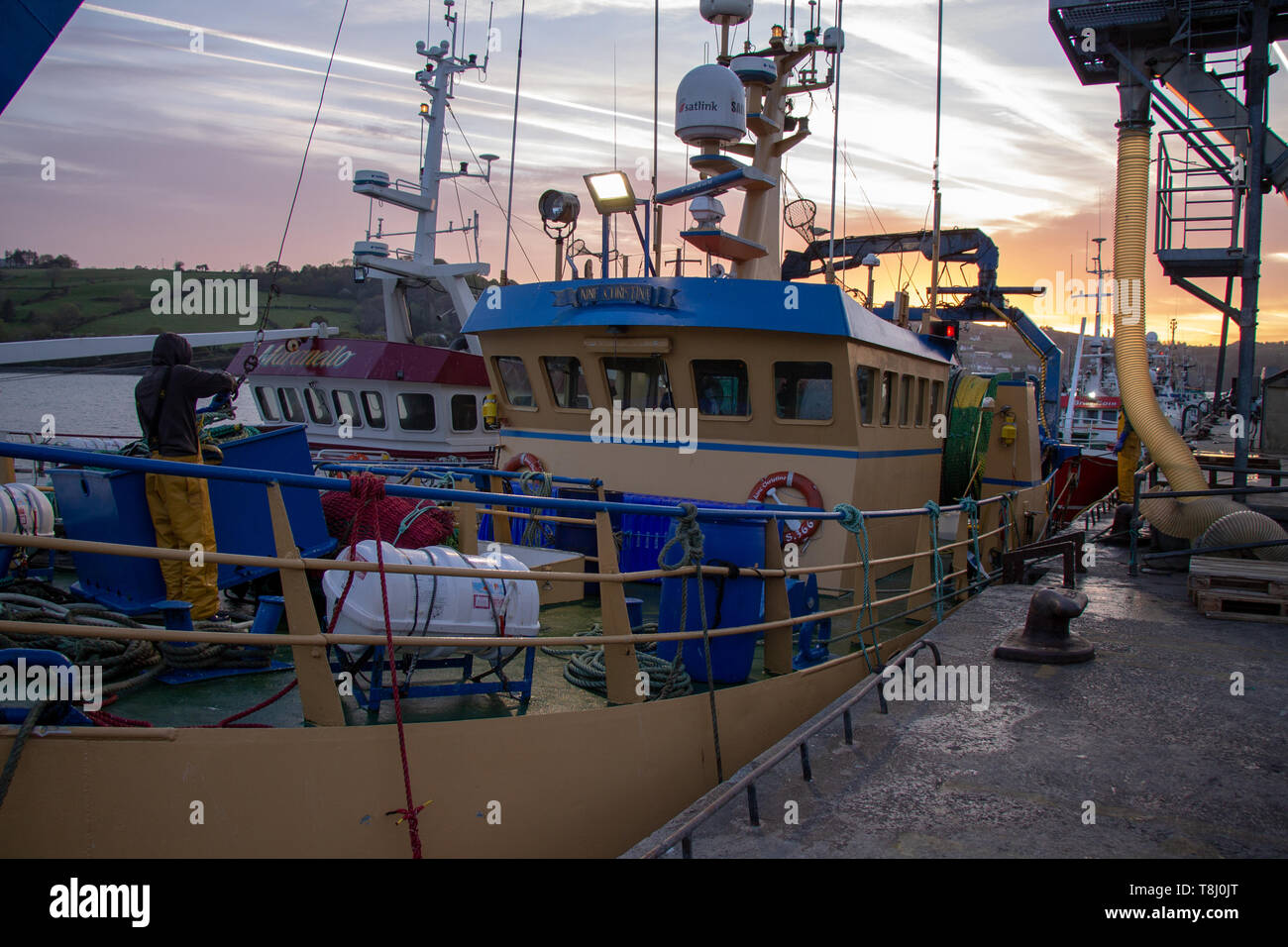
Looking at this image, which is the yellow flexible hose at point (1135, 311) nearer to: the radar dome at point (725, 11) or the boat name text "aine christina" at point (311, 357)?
the radar dome at point (725, 11)

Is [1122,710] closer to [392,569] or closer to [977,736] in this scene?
[977,736]

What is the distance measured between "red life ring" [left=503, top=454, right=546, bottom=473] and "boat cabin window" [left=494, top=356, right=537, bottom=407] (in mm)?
641

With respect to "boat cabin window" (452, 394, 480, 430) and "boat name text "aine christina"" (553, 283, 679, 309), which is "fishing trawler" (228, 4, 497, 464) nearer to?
"boat cabin window" (452, 394, 480, 430)

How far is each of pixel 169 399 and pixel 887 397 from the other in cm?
648

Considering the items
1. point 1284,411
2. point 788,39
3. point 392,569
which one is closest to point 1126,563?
point 788,39

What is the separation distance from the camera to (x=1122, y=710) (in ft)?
17.0

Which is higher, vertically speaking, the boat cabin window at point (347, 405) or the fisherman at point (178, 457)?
the boat cabin window at point (347, 405)

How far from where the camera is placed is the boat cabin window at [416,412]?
16922 millimetres

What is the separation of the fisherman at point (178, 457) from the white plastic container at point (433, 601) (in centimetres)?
95

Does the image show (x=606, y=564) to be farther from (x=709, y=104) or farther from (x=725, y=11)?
(x=725, y=11)

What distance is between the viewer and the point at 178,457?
4.50 metres

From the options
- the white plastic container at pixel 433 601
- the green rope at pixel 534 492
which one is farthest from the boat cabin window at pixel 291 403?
the white plastic container at pixel 433 601

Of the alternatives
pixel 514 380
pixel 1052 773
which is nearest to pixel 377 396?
pixel 514 380
